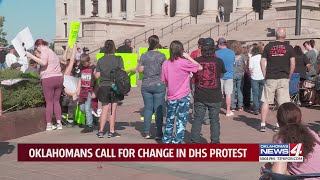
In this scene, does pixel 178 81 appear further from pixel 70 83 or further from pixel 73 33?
pixel 70 83

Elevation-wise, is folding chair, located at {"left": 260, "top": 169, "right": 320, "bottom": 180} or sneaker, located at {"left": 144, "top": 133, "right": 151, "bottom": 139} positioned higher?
folding chair, located at {"left": 260, "top": 169, "right": 320, "bottom": 180}

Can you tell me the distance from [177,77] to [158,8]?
4161cm

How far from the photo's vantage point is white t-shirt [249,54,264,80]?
41.2ft

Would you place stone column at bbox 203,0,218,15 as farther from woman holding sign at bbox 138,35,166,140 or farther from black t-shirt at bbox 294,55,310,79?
woman holding sign at bbox 138,35,166,140

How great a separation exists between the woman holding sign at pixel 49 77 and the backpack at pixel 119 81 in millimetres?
1498

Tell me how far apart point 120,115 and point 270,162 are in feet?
30.8

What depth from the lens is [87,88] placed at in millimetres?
10688

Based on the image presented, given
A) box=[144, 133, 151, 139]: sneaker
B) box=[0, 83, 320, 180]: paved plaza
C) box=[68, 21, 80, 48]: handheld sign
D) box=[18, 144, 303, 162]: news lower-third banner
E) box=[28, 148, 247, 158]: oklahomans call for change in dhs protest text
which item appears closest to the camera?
box=[18, 144, 303, 162]: news lower-third banner

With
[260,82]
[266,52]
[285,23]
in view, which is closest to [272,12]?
[285,23]

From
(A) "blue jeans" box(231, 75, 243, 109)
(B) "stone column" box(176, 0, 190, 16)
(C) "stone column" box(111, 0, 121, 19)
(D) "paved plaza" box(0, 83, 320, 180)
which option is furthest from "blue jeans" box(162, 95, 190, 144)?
(C) "stone column" box(111, 0, 121, 19)

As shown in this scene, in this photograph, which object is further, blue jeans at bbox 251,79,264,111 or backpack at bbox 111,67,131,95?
blue jeans at bbox 251,79,264,111

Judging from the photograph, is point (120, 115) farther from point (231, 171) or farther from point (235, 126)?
point (231, 171)

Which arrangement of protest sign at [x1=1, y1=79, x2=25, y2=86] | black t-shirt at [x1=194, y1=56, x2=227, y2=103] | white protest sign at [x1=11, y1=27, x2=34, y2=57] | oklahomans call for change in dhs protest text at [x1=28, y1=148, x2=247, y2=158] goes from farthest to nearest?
protest sign at [x1=1, y1=79, x2=25, y2=86] < white protest sign at [x1=11, y1=27, x2=34, y2=57] < black t-shirt at [x1=194, y1=56, x2=227, y2=103] < oklahomans call for change in dhs protest text at [x1=28, y1=148, x2=247, y2=158]

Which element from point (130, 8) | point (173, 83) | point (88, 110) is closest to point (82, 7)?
point (130, 8)
